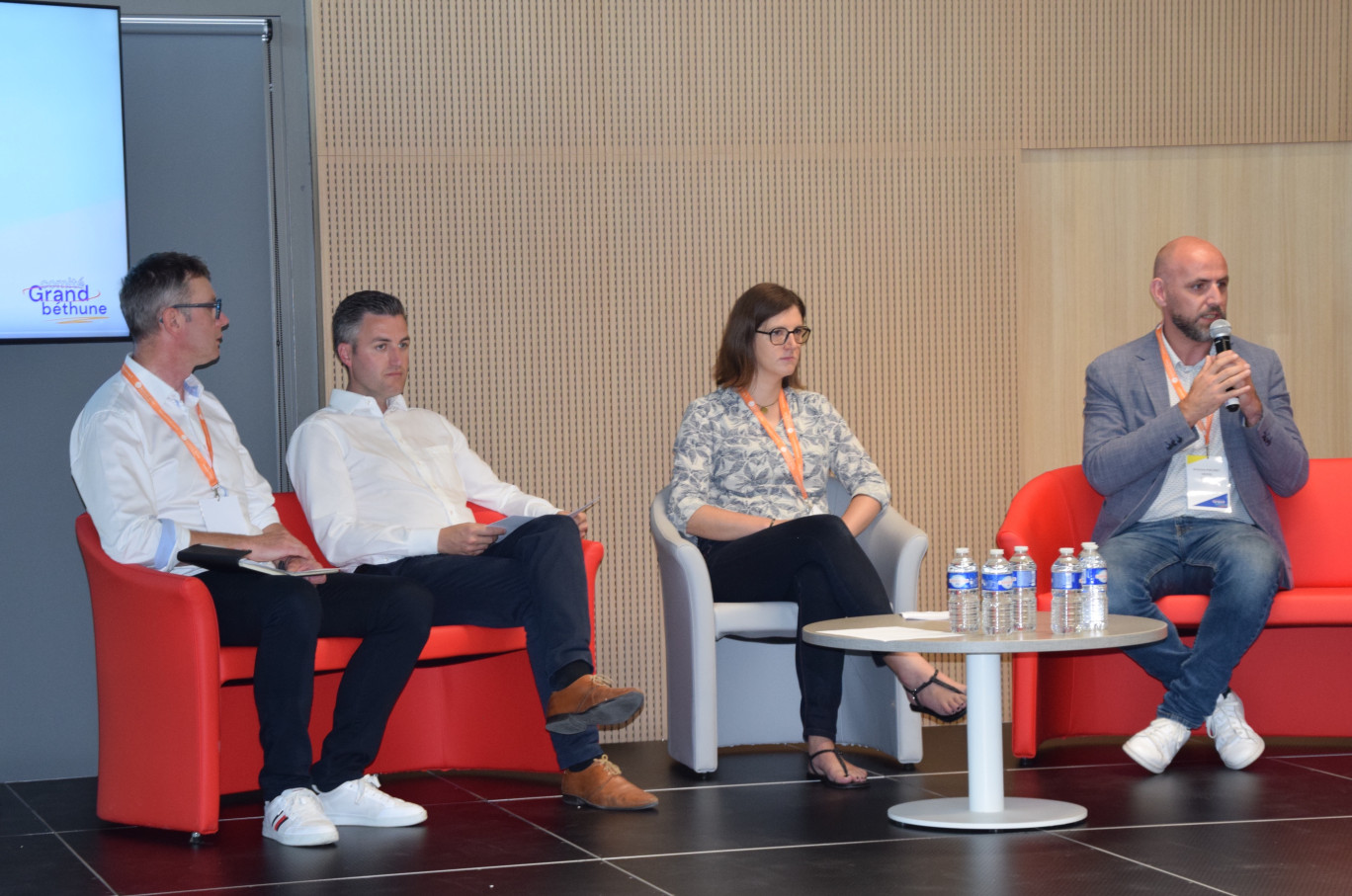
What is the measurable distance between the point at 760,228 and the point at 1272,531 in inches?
75.2

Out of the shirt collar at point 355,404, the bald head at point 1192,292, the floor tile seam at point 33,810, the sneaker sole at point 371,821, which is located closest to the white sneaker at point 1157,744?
the bald head at point 1192,292

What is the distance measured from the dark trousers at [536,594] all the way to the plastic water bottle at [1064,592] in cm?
117

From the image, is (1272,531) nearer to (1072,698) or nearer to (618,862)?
(1072,698)

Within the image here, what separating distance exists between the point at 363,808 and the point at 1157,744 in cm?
213

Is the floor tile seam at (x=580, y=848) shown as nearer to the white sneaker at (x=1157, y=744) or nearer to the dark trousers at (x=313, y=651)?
the dark trousers at (x=313, y=651)

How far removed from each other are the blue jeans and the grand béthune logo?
303cm

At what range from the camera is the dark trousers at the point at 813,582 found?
4.00 metres

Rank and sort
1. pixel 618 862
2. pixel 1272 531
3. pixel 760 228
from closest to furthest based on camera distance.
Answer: pixel 618 862 < pixel 1272 531 < pixel 760 228

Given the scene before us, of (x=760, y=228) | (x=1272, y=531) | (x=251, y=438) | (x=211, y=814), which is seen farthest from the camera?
(x=760, y=228)

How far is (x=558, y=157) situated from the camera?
4930mm

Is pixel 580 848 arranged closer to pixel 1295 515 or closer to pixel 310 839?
pixel 310 839

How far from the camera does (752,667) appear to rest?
4.66 metres

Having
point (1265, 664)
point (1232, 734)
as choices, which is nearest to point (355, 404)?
point (1232, 734)

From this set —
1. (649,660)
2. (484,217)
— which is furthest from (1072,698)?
(484,217)
